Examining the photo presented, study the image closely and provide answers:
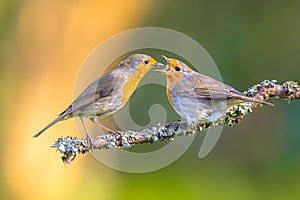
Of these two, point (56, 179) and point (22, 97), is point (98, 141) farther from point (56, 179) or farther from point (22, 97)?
point (22, 97)

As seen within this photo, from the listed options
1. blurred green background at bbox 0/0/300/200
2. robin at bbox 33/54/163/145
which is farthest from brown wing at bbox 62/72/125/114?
blurred green background at bbox 0/0/300/200

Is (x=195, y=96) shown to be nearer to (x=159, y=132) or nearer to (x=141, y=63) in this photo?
(x=159, y=132)

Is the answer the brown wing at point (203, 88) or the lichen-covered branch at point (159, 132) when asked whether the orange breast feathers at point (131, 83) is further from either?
the brown wing at point (203, 88)

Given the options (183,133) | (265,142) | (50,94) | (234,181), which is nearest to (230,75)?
(265,142)

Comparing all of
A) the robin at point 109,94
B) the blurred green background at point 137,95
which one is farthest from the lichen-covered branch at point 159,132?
the blurred green background at point 137,95

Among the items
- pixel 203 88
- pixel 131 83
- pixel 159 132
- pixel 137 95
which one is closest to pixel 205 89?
pixel 203 88

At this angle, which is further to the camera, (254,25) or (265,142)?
(254,25)
